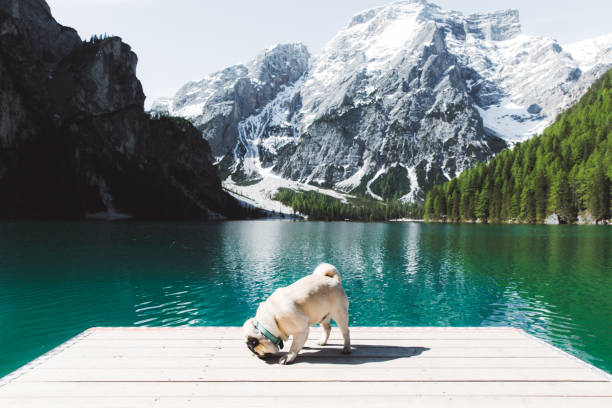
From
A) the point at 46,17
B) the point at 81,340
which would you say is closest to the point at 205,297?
the point at 81,340

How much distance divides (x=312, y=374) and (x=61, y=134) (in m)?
202

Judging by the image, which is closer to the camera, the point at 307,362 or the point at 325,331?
the point at 307,362

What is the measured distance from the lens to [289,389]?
6.32 m

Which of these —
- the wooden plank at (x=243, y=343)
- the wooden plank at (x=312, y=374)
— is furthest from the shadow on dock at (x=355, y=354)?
the wooden plank at (x=312, y=374)

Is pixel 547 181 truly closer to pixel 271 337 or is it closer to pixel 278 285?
pixel 278 285

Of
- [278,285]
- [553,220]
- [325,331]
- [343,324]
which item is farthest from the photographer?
[553,220]

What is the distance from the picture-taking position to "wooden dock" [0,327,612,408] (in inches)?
235

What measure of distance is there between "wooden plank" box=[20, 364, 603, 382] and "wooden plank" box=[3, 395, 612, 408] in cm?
66

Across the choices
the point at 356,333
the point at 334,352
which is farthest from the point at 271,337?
the point at 356,333

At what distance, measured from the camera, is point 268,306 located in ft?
25.3

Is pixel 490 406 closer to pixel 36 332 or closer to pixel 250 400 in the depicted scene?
pixel 250 400

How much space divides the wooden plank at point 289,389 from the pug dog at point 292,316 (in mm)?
969

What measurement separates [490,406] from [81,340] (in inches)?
370

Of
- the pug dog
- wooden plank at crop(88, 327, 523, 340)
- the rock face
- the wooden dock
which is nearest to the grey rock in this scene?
wooden plank at crop(88, 327, 523, 340)
